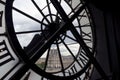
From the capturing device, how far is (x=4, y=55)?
361cm

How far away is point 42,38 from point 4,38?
26.5 inches

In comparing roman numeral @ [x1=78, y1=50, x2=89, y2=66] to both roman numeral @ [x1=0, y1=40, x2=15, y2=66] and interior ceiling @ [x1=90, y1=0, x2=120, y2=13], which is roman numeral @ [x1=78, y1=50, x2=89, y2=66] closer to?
interior ceiling @ [x1=90, y1=0, x2=120, y2=13]

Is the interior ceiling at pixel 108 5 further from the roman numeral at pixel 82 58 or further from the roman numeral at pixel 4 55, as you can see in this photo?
the roman numeral at pixel 4 55

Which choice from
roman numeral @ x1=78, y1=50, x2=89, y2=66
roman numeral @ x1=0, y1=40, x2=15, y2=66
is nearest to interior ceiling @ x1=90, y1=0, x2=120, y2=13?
roman numeral @ x1=78, y1=50, x2=89, y2=66

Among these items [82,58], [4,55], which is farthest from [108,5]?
[4,55]

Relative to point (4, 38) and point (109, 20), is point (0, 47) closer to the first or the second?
point (4, 38)

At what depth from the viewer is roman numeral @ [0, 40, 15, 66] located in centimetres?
356

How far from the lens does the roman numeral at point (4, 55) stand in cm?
356

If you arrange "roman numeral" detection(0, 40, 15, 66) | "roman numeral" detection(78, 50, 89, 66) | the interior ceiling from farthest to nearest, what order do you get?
"roman numeral" detection(78, 50, 89, 66), the interior ceiling, "roman numeral" detection(0, 40, 15, 66)

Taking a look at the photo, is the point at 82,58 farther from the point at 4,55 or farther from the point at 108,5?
the point at 4,55

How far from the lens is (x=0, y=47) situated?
3549 mm

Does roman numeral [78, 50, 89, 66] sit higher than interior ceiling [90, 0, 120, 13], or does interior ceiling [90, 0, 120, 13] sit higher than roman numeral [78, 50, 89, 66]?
interior ceiling [90, 0, 120, 13]

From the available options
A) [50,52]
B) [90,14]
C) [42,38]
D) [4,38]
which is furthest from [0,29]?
[90,14]

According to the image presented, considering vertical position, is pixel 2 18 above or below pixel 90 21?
above
